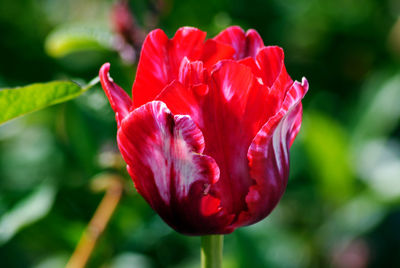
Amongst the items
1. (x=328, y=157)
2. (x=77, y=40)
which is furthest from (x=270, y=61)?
(x=328, y=157)

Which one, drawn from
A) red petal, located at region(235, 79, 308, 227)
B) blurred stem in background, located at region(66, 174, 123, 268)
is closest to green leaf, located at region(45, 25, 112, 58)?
blurred stem in background, located at region(66, 174, 123, 268)

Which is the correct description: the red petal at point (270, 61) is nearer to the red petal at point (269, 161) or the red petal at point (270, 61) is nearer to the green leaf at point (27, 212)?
the red petal at point (269, 161)

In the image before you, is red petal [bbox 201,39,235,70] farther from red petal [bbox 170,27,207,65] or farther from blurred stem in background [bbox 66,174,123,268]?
blurred stem in background [bbox 66,174,123,268]

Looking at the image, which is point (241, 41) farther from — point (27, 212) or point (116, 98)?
point (27, 212)

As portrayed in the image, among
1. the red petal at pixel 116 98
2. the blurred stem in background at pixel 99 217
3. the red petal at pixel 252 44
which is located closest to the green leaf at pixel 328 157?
the blurred stem in background at pixel 99 217

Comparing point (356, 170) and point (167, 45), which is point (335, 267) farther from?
point (167, 45)

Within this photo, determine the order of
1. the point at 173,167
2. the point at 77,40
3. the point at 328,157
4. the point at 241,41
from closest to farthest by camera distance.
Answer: the point at 173,167, the point at 241,41, the point at 77,40, the point at 328,157
